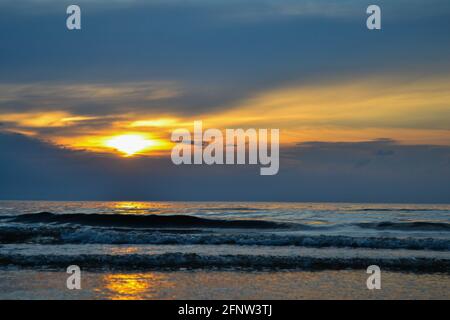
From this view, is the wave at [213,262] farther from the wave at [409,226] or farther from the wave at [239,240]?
the wave at [409,226]

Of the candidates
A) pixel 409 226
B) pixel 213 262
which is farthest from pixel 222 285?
pixel 409 226

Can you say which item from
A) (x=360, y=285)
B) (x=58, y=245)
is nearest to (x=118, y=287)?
(x=360, y=285)

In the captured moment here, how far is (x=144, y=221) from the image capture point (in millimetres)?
40656

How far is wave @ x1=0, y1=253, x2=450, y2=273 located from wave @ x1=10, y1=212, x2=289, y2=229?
62.8 feet

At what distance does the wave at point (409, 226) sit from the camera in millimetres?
35000

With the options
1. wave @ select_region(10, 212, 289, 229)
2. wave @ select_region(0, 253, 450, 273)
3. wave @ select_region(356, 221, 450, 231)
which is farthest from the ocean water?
wave @ select_region(10, 212, 289, 229)

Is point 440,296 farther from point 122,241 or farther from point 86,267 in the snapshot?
point 122,241

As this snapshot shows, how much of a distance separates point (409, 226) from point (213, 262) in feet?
77.3

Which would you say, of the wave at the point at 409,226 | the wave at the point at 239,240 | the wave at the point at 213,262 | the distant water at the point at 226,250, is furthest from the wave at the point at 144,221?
the wave at the point at 213,262

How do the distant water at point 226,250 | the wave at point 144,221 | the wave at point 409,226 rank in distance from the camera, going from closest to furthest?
the distant water at point 226,250, the wave at point 409,226, the wave at point 144,221

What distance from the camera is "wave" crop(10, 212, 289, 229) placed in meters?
38.4

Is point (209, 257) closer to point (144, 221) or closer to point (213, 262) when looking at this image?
point (213, 262)

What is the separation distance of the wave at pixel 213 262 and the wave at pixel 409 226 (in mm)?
17281
